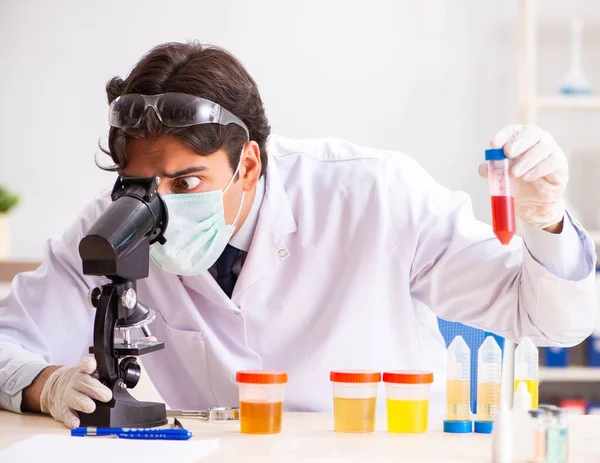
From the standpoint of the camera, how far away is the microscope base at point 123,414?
4.59 feet

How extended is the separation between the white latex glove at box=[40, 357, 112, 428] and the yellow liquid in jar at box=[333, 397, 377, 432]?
1.25ft

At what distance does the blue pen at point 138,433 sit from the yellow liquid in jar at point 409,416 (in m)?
0.32

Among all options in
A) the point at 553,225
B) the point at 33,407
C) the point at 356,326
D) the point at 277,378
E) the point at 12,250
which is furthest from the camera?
the point at 12,250

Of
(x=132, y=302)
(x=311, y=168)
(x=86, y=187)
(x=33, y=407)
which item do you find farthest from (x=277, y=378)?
(x=86, y=187)

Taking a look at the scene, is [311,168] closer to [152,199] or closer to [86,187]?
[152,199]

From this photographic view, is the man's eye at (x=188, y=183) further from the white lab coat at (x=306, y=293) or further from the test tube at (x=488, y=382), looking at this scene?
the test tube at (x=488, y=382)

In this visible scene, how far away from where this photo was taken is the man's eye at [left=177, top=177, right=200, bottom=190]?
64.8 inches

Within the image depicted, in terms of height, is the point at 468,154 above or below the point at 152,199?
above

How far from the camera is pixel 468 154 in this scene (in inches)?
134

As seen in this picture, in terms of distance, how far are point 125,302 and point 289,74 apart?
7.04 ft

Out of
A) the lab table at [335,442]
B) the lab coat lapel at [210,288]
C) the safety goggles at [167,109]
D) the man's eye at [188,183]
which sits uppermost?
the safety goggles at [167,109]

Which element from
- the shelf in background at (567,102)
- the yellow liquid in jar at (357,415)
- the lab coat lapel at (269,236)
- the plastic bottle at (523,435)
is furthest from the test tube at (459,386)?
the shelf in background at (567,102)

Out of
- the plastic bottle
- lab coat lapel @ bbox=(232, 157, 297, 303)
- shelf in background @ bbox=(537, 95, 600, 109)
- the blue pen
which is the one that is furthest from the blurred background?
the plastic bottle

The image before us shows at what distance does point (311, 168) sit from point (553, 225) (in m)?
0.64
